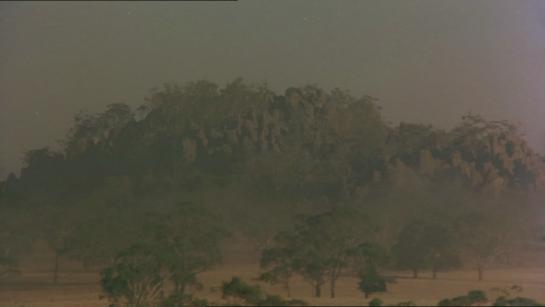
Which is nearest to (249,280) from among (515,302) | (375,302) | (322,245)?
(322,245)

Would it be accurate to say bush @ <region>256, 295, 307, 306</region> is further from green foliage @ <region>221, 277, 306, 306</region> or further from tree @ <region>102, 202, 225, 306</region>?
tree @ <region>102, 202, 225, 306</region>

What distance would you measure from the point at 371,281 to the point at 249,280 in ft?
4.05

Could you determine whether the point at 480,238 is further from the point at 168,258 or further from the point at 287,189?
the point at 168,258

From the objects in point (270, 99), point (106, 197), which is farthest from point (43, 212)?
point (270, 99)

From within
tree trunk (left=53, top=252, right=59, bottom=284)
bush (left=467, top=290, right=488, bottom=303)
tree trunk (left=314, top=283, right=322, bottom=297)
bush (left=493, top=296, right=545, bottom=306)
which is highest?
tree trunk (left=53, top=252, right=59, bottom=284)

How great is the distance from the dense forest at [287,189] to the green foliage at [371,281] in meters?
0.01

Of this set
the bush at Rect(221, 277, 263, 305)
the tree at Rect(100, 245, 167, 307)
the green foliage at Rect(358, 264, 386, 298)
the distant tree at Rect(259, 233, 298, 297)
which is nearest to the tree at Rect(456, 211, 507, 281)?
the green foliage at Rect(358, 264, 386, 298)

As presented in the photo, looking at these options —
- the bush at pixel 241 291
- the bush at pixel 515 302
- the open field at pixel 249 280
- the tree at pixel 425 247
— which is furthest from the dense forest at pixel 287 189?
the bush at pixel 515 302

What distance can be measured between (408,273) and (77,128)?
12.9 feet

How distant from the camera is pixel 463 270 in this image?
277 inches

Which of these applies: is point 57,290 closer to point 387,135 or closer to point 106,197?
point 106,197

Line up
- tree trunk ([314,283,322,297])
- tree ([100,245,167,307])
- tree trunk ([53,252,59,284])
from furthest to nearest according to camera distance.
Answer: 1. tree trunk ([53,252,59,284])
2. tree ([100,245,167,307])
3. tree trunk ([314,283,322,297])

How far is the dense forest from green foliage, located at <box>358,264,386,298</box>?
0.01m

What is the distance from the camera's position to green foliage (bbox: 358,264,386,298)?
22.2 ft
